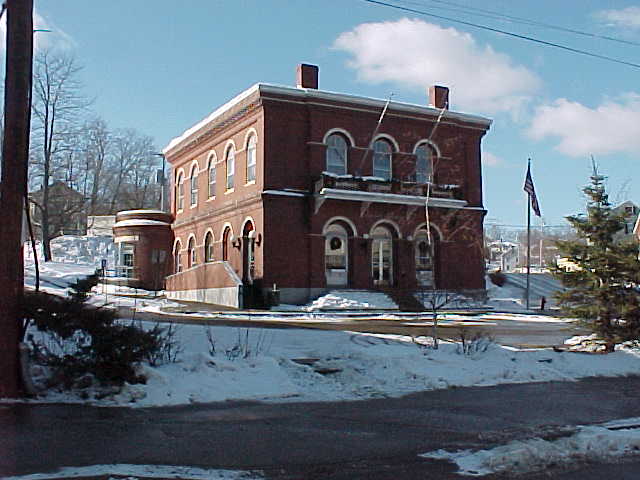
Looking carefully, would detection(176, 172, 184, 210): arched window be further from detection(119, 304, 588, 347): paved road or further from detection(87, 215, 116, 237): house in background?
detection(87, 215, 116, 237): house in background

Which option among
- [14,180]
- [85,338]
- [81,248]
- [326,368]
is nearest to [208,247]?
[81,248]

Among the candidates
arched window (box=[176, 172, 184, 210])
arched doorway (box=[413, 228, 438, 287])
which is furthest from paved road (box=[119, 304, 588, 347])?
arched window (box=[176, 172, 184, 210])

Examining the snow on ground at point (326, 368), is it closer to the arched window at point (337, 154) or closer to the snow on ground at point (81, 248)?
the arched window at point (337, 154)

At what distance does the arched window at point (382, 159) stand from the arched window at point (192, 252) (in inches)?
510

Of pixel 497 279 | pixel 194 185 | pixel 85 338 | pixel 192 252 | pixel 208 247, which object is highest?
pixel 194 185

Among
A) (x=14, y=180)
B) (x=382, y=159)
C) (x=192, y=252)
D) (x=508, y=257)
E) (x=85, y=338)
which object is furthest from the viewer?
(x=508, y=257)

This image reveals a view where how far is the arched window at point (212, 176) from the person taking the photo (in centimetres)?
4273

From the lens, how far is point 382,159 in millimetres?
39344

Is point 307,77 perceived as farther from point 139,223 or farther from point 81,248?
point 81,248

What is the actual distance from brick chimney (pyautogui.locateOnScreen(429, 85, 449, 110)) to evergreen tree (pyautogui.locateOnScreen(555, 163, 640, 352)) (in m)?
26.8

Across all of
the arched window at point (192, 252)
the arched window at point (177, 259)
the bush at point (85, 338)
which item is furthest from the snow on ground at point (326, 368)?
the arched window at point (177, 259)

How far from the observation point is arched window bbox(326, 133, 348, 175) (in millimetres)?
37438

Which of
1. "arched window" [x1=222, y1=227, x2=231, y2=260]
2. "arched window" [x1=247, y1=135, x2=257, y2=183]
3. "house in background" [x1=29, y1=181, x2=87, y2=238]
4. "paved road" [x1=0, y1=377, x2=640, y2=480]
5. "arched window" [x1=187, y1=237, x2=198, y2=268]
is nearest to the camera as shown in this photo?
"paved road" [x1=0, y1=377, x2=640, y2=480]

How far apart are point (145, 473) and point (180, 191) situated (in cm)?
4322
